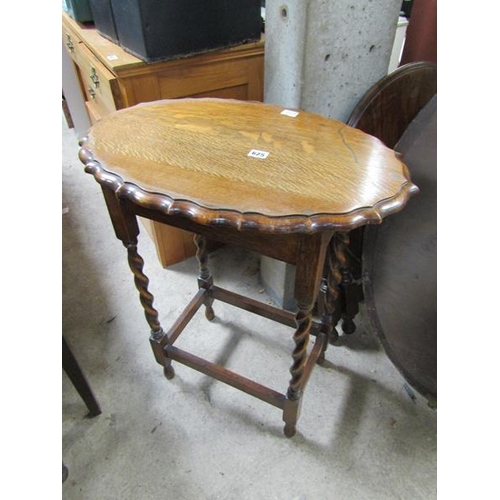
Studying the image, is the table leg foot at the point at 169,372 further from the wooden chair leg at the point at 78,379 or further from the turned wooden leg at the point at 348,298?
the turned wooden leg at the point at 348,298

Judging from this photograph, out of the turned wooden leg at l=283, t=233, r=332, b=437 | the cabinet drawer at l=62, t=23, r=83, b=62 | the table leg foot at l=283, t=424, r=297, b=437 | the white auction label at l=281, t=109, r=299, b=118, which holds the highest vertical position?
the cabinet drawer at l=62, t=23, r=83, b=62

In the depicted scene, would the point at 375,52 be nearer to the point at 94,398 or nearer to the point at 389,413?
the point at 389,413

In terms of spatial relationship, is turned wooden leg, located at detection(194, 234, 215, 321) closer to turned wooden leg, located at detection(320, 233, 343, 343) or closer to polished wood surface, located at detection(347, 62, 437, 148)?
turned wooden leg, located at detection(320, 233, 343, 343)

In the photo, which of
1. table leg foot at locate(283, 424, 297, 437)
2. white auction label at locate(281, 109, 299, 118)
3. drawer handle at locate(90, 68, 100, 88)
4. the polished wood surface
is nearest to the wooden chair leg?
table leg foot at locate(283, 424, 297, 437)

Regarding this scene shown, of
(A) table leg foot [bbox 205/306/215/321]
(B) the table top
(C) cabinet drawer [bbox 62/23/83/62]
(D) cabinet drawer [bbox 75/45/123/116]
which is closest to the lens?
(B) the table top

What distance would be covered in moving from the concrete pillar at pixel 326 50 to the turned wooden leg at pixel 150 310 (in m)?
0.63

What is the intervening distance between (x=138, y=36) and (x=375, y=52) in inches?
27.9

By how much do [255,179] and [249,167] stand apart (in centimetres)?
5

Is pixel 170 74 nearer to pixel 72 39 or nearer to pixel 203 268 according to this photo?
pixel 203 268

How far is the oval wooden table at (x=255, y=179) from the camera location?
0.62 metres

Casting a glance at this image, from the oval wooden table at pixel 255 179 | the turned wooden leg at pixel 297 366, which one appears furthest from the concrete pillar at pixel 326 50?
the turned wooden leg at pixel 297 366

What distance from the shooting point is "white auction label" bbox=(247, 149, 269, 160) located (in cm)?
77

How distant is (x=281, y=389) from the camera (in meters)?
1.25

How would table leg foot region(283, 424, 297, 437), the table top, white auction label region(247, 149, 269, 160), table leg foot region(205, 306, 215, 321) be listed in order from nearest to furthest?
the table top → white auction label region(247, 149, 269, 160) → table leg foot region(283, 424, 297, 437) → table leg foot region(205, 306, 215, 321)
